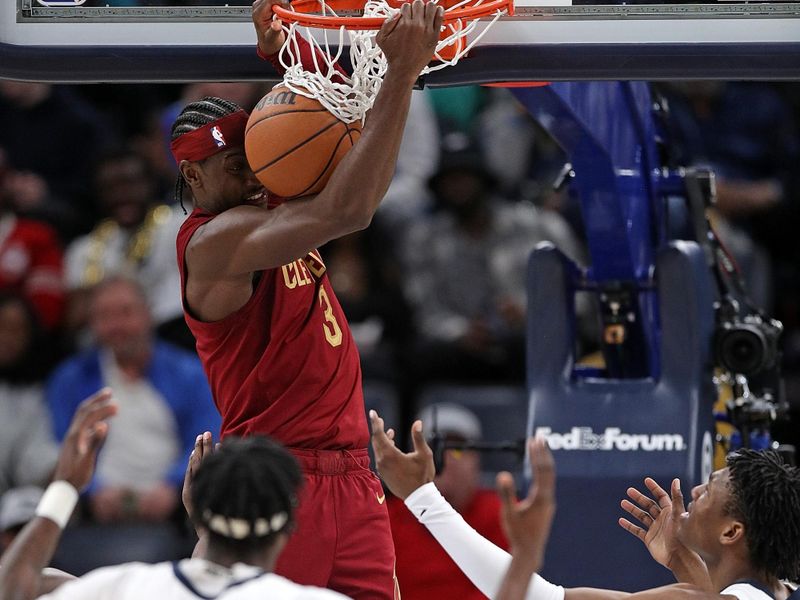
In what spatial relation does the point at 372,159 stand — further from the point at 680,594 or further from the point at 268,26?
the point at 680,594

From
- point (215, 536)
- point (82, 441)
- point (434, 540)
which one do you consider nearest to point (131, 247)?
point (434, 540)

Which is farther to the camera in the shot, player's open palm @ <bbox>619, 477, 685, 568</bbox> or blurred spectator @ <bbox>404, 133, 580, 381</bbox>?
blurred spectator @ <bbox>404, 133, 580, 381</bbox>

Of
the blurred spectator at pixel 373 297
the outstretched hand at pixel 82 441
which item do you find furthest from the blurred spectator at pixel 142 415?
the outstretched hand at pixel 82 441

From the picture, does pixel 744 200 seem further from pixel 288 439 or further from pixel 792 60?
pixel 288 439

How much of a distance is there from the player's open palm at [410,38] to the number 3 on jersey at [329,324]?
0.72 m

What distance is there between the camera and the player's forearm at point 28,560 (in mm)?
2963

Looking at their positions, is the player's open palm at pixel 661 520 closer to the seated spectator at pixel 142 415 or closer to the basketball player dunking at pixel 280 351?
the basketball player dunking at pixel 280 351

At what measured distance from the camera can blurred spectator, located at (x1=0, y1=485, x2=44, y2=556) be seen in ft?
21.6

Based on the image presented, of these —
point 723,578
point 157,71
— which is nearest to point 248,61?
point 157,71

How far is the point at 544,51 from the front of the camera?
13.5ft

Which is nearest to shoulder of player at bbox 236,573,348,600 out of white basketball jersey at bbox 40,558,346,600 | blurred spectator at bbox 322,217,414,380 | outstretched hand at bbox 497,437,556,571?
white basketball jersey at bbox 40,558,346,600

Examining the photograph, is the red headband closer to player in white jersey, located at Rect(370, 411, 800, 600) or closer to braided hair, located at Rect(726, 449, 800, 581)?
player in white jersey, located at Rect(370, 411, 800, 600)

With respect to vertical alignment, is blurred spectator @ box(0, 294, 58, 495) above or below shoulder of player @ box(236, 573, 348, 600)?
below

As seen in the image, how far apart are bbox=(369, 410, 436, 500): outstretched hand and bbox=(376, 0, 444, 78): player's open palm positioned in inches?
32.9
